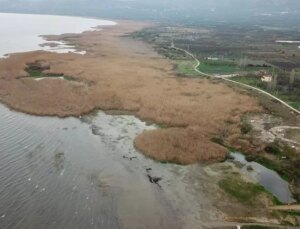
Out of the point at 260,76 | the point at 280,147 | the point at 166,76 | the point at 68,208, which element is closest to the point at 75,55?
the point at 166,76

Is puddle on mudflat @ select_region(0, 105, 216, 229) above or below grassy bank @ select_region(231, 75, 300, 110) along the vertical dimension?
above

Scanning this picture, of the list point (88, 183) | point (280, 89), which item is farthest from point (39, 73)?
point (88, 183)

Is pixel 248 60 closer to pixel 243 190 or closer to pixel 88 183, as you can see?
pixel 243 190

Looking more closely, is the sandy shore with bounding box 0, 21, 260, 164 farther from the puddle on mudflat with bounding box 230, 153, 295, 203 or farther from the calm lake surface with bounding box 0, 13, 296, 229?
the calm lake surface with bounding box 0, 13, 296, 229

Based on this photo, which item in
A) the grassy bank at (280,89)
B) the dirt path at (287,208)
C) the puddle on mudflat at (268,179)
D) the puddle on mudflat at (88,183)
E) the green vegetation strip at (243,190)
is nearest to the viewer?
the puddle on mudflat at (88,183)

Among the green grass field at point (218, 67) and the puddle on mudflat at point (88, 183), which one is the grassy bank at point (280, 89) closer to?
the green grass field at point (218, 67)

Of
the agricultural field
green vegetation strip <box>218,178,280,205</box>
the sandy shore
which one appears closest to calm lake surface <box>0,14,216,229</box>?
green vegetation strip <box>218,178,280,205</box>

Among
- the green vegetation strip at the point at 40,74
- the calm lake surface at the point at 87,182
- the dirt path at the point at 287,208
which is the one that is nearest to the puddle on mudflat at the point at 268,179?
the dirt path at the point at 287,208
